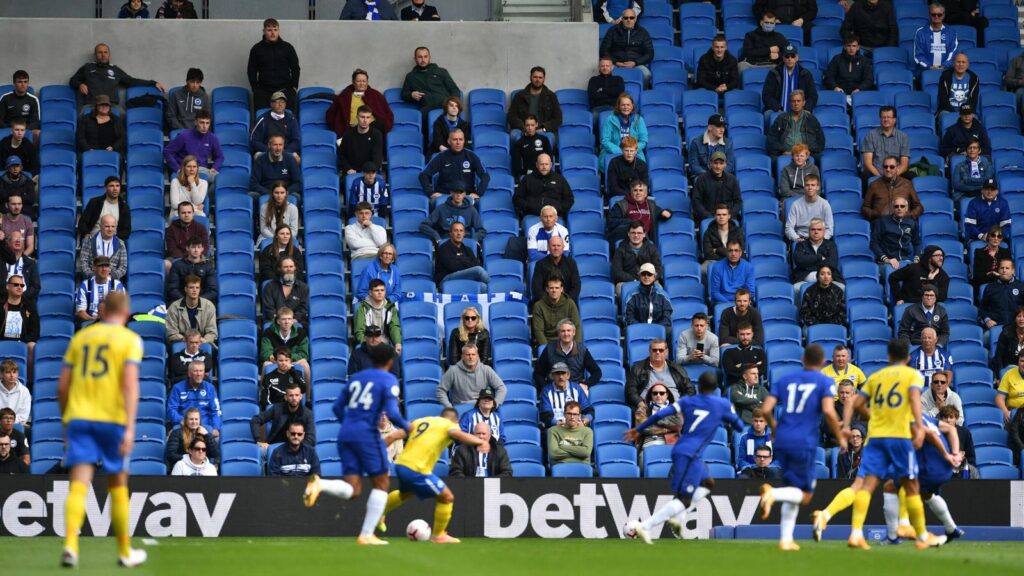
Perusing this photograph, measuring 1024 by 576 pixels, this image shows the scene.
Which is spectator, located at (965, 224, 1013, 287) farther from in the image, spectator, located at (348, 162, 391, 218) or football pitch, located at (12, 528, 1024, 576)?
spectator, located at (348, 162, 391, 218)

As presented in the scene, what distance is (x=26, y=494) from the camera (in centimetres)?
1745

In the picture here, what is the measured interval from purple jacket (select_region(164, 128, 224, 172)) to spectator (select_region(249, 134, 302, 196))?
2.16 feet

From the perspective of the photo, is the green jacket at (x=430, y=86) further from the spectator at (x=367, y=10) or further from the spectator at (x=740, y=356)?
the spectator at (x=740, y=356)

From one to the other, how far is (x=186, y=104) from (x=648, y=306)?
7.59m

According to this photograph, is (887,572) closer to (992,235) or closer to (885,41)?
(992,235)

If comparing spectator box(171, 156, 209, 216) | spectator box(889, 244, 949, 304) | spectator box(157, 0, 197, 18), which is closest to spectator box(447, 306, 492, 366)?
spectator box(171, 156, 209, 216)

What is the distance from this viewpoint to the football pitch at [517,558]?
11.9 metres

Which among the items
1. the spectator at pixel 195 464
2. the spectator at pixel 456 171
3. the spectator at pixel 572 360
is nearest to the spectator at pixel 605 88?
the spectator at pixel 456 171

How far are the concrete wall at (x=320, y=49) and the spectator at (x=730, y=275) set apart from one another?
4775 mm

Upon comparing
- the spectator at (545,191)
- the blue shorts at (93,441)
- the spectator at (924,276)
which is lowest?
the blue shorts at (93,441)

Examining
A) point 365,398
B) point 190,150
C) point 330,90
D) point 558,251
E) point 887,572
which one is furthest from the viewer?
point 330,90

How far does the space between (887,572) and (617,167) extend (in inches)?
438

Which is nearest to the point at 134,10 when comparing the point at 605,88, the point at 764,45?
the point at 605,88

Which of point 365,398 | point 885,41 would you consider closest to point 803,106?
point 885,41
